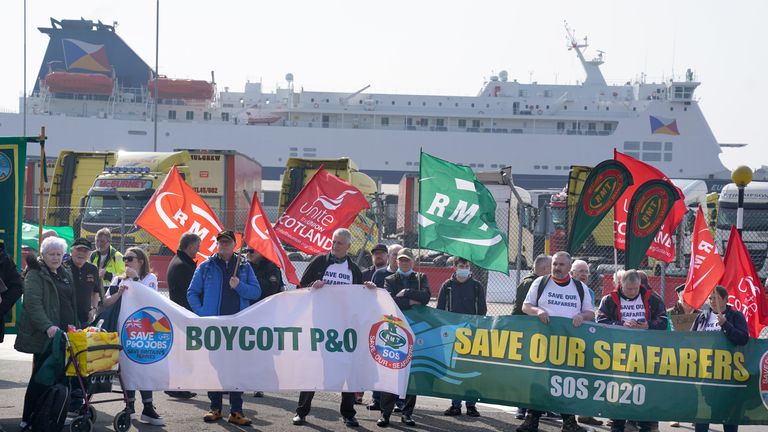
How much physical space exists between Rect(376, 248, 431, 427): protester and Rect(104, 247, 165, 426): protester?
171 centimetres

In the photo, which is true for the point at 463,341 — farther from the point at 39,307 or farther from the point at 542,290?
the point at 39,307

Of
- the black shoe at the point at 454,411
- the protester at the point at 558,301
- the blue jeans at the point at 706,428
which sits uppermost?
the protester at the point at 558,301

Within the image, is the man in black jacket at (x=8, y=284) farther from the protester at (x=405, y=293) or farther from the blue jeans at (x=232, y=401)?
the protester at (x=405, y=293)

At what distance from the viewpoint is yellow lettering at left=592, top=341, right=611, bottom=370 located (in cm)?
757

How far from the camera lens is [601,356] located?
299 inches

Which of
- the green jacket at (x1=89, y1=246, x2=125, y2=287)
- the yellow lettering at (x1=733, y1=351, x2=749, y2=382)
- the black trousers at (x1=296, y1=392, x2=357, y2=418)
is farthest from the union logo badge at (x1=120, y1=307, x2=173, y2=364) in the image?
the yellow lettering at (x1=733, y1=351, x2=749, y2=382)

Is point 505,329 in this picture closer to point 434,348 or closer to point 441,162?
point 434,348

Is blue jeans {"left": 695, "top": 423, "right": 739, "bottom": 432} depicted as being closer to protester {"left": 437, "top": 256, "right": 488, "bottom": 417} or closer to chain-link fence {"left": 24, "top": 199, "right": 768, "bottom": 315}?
protester {"left": 437, "top": 256, "right": 488, "bottom": 417}

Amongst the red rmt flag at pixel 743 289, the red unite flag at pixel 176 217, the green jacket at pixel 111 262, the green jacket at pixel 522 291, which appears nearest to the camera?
the red rmt flag at pixel 743 289

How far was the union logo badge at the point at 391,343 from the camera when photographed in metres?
7.64

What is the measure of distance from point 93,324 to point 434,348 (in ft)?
8.72

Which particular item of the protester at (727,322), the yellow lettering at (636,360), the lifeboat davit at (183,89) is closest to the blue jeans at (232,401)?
A: the yellow lettering at (636,360)

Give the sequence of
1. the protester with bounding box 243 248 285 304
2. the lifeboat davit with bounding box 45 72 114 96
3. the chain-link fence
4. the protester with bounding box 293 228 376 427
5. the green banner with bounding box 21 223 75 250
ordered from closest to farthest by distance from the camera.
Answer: the protester with bounding box 293 228 376 427 → the protester with bounding box 243 248 285 304 → the green banner with bounding box 21 223 75 250 → the chain-link fence → the lifeboat davit with bounding box 45 72 114 96

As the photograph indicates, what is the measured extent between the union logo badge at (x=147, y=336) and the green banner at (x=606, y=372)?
6.34 feet
